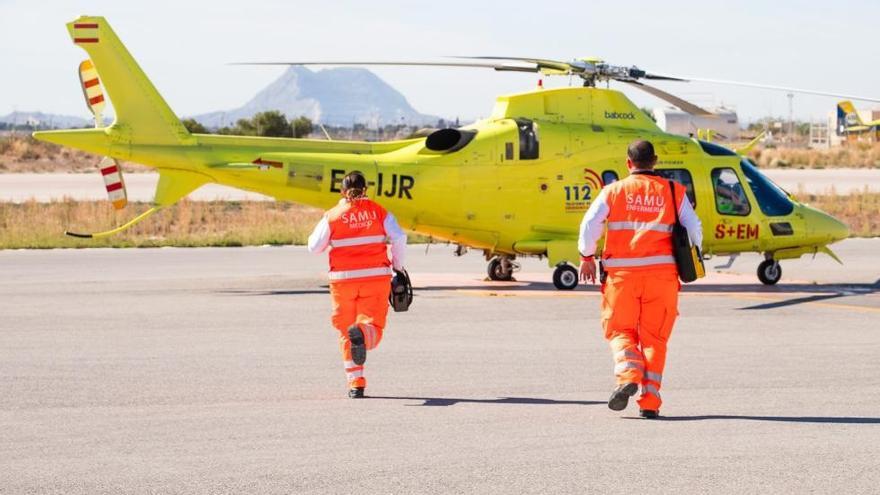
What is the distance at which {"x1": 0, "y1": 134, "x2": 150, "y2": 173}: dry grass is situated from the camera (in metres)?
65.0

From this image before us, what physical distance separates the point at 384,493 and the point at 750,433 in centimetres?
281

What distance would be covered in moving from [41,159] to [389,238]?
2494 inches

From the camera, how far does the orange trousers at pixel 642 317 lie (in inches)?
375

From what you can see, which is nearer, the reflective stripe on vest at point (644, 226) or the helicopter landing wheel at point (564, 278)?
the reflective stripe on vest at point (644, 226)

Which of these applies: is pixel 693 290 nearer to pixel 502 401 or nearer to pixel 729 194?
pixel 729 194

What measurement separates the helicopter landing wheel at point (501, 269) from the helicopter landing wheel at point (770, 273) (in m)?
3.62

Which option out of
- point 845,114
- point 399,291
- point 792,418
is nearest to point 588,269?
point 792,418

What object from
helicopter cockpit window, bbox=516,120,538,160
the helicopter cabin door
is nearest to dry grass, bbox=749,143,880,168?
the helicopter cabin door

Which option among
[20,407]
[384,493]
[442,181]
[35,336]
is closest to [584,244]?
[384,493]

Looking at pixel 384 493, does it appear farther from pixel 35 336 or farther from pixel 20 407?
pixel 35 336

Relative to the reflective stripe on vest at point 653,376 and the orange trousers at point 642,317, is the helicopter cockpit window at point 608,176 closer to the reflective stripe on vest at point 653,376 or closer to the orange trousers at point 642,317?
the orange trousers at point 642,317

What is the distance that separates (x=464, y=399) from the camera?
10398mm

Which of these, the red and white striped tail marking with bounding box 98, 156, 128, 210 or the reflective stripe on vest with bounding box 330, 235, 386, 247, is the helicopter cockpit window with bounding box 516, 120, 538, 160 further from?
the reflective stripe on vest with bounding box 330, 235, 386, 247

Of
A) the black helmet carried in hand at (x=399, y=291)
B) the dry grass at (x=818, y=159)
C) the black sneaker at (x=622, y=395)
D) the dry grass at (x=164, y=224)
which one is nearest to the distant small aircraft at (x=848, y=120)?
the dry grass at (x=818, y=159)
